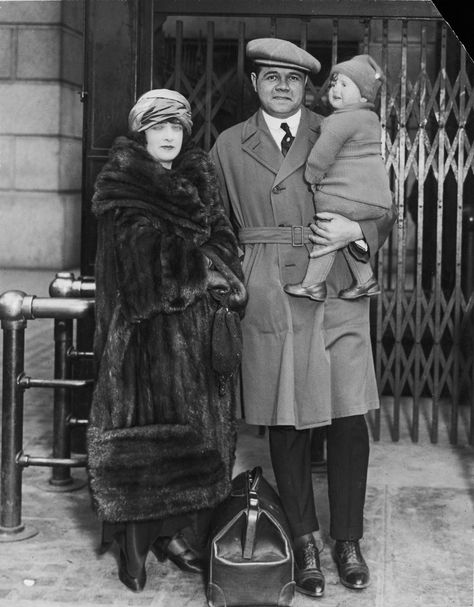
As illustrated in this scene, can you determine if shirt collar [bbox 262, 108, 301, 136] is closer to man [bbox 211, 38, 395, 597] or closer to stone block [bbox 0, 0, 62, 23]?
man [bbox 211, 38, 395, 597]

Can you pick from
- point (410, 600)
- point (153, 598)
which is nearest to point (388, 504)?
point (410, 600)

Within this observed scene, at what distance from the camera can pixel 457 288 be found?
606cm

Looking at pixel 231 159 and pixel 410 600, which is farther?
pixel 231 159

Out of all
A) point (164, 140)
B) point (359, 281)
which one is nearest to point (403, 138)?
point (359, 281)

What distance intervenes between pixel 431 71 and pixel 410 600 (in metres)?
6.65

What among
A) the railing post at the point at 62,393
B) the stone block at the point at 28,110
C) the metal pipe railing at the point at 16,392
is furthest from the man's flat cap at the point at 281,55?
the stone block at the point at 28,110

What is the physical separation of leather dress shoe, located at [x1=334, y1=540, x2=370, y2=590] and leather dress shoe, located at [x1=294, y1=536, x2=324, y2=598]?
0.11 meters

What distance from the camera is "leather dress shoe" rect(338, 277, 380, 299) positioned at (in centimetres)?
409

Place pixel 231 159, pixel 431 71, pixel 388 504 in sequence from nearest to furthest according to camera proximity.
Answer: pixel 231 159 < pixel 388 504 < pixel 431 71

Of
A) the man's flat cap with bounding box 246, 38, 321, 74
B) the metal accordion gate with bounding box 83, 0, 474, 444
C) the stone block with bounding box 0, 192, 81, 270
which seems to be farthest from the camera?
the stone block with bounding box 0, 192, 81, 270

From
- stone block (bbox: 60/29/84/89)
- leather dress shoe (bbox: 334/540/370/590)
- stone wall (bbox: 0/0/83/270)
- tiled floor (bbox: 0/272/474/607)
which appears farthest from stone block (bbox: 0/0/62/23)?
leather dress shoe (bbox: 334/540/370/590)

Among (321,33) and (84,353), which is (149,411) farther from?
(321,33)

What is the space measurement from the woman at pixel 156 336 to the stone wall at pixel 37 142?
9398 mm

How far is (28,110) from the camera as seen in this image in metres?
13.3
